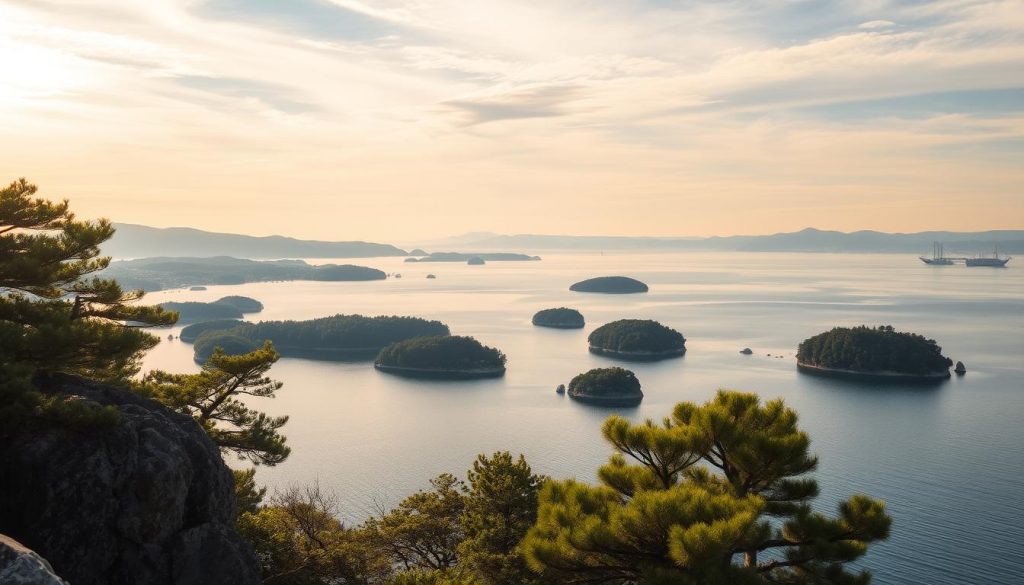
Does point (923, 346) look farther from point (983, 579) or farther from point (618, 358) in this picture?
point (983, 579)

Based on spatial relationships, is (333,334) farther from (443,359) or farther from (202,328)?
(443,359)

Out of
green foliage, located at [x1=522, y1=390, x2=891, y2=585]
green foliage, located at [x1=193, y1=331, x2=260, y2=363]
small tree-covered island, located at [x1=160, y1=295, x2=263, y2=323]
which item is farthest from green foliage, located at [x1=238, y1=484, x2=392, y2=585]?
small tree-covered island, located at [x1=160, y1=295, x2=263, y2=323]

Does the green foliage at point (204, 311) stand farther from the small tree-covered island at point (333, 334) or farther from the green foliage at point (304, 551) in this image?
the green foliage at point (304, 551)

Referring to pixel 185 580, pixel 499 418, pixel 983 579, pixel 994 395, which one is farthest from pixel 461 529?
pixel 994 395

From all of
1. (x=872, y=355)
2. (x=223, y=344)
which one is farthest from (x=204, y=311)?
(x=872, y=355)

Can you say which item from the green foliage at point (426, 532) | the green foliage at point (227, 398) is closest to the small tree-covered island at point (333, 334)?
the green foliage at point (426, 532)

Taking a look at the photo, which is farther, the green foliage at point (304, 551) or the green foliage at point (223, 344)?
the green foliage at point (223, 344)
